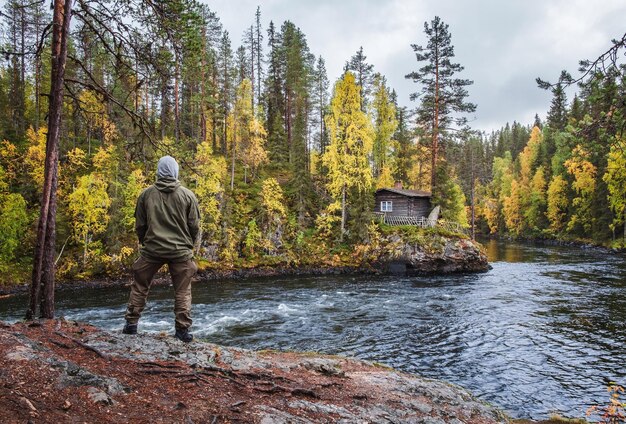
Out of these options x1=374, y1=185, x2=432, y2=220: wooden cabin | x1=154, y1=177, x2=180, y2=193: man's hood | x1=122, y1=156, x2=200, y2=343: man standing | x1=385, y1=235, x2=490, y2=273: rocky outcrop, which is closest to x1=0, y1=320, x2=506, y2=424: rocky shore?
x1=122, y1=156, x2=200, y2=343: man standing

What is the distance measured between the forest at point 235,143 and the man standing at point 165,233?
1.86m

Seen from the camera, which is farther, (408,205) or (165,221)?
(408,205)

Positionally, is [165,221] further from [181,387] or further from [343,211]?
[343,211]

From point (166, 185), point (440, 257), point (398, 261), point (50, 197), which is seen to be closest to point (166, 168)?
point (166, 185)

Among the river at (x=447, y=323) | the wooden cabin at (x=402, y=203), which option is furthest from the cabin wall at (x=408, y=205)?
the river at (x=447, y=323)

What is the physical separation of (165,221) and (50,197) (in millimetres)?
2922

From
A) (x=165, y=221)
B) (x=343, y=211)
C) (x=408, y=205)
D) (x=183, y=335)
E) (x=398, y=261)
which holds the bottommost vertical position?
(x=398, y=261)

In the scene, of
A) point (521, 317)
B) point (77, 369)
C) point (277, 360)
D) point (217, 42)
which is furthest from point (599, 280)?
point (217, 42)

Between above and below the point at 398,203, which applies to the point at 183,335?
below

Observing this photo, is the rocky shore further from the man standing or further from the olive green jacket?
the olive green jacket

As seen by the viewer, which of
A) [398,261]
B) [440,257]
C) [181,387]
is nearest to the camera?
[181,387]

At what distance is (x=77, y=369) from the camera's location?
4430 mm

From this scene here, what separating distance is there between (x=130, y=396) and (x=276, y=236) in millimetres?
27359

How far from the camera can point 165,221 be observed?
5.77m
